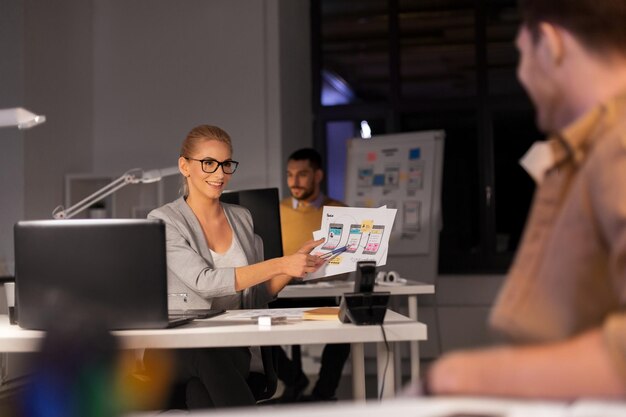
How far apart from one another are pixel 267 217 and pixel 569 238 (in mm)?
2859

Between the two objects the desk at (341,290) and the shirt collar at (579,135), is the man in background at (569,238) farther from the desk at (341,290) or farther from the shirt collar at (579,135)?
the desk at (341,290)

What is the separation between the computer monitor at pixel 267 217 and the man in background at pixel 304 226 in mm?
2082

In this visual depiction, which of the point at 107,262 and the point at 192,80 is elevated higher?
the point at 192,80

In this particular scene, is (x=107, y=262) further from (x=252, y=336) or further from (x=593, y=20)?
(x=593, y=20)

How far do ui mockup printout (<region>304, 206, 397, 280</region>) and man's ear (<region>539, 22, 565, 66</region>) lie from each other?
1.84 m

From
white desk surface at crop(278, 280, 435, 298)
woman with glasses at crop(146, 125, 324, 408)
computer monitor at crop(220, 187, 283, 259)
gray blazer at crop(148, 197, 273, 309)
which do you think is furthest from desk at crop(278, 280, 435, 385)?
gray blazer at crop(148, 197, 273, 309)

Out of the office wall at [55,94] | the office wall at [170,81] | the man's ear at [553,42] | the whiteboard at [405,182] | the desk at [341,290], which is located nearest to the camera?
the man's ear at [553,42]

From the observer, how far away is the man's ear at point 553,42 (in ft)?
3.21

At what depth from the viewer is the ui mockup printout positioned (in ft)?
9.39

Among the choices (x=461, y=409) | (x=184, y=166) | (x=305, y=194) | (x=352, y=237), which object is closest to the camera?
(x=461, y=409)

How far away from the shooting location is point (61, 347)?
2.62 feet

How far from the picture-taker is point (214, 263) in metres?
3.22

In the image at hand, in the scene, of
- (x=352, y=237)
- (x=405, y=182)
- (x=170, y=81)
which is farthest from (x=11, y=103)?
(x=352, y=237)

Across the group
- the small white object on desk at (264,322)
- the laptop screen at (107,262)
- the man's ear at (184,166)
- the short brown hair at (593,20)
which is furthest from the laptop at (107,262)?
the short brown hair at (593,20)
